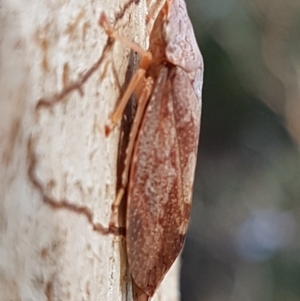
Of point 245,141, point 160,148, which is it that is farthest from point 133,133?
point 245,141

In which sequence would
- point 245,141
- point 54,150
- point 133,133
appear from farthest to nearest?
point 245,141
point 133,133
point 54,150

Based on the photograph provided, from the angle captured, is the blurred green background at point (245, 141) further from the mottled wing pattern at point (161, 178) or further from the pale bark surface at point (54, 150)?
the pale bark surface at point (54, 150)

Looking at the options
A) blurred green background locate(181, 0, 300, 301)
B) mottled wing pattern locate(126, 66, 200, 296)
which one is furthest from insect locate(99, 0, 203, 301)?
blurred green background locate(181, 0, 300, 301)

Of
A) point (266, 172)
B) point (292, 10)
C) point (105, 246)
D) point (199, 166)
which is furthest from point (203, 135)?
point (105, 246)

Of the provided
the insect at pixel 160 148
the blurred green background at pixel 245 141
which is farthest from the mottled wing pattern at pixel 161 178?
the blurred green background at pixel 245 141

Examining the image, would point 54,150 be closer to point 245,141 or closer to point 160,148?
point 160,148

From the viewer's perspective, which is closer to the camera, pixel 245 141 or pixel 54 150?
pixel 54 150

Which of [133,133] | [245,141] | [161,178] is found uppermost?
[133,133]
